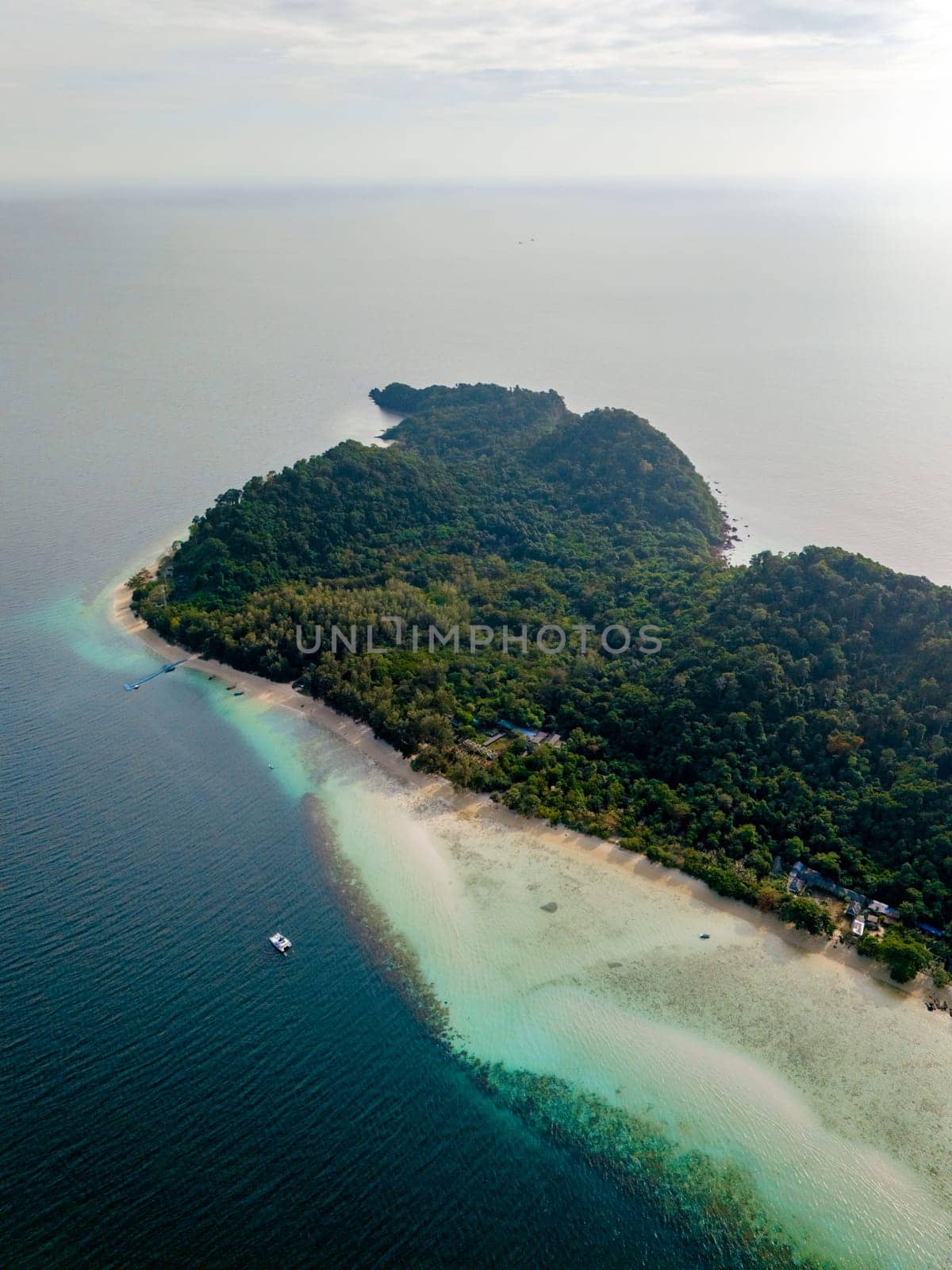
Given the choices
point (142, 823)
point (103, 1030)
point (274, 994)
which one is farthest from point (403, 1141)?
point (142, 823)

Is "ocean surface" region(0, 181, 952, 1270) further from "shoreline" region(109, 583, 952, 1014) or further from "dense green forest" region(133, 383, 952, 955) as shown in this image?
"dense green forest" region(133, 383, 952, 955)

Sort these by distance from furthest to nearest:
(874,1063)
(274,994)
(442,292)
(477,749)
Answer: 1. (442,292)
2. (477,749)
3. (274,994)
4. (874,1063)

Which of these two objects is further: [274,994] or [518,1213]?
[274,994]

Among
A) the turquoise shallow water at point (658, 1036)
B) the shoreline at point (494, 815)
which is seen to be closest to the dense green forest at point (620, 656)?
the shoreline at point (494, 815)

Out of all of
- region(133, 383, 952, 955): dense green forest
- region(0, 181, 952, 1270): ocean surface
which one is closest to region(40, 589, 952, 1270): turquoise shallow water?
region(0, 181, 952, 1270): ocean surface

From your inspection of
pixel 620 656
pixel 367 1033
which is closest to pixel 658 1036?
pixel 367 1033

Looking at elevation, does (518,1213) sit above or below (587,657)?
below

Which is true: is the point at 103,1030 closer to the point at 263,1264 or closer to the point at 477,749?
the point at 263,1264
